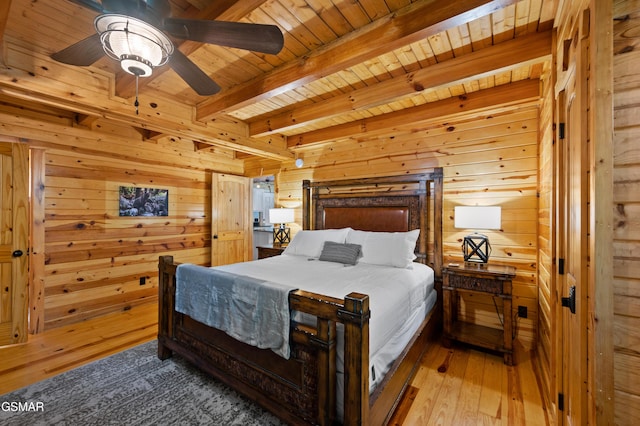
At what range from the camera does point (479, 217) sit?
2.69m

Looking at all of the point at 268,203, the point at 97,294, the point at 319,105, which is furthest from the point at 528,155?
the point at 268,203

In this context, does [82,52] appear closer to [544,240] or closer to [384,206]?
[384,206]

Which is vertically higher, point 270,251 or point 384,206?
point 384,206

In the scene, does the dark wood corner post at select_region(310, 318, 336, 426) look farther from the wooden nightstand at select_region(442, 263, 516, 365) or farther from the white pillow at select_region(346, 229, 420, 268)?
the wooden nightstand at select_region(442, 263, 516, 365)

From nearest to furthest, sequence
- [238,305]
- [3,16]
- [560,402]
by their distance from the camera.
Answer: [560,402] < [3,16] < [238,305]

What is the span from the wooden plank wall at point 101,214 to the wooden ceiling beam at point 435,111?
2.19 m

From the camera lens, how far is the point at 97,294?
342cm

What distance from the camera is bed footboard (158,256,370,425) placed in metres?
1.31

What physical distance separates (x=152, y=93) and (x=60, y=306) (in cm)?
270

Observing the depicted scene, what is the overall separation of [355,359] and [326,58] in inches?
77.8

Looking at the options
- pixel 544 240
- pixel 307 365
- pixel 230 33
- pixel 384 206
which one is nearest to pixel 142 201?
pixel 230 33

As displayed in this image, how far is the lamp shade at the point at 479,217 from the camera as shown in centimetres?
262

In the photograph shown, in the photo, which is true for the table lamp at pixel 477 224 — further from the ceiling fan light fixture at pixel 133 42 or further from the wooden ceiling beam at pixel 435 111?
the ceiling fan light fixture at pixel 133 42

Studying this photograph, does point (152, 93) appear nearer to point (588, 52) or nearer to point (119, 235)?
point (119, 235)
